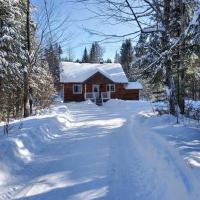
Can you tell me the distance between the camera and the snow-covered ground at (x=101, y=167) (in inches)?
251

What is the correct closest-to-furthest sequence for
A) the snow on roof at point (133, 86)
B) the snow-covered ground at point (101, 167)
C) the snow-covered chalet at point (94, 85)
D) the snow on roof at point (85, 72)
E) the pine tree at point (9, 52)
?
the snow-covered ground at point (101, 167) < the pine tree at point (9, 52) < the snow-covered chalet at point (94, 85) < the snow on roof at point (85, 72) < the snow on roof at point (133, 86)

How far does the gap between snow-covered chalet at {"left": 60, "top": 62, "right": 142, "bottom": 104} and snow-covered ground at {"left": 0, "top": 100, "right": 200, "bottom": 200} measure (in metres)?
38.2

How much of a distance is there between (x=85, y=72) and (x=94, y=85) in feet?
7.82

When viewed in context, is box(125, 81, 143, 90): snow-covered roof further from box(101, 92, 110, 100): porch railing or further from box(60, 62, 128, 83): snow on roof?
box(101, 92, 110, 100): porch railing

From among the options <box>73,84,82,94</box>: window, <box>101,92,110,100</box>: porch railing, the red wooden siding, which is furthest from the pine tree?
<box>101,92,110,100</box>: porch railing

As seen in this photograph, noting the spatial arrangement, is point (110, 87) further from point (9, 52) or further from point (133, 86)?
point (9, 52)

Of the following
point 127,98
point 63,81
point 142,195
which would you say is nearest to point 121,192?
point 142,195

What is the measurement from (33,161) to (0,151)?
0.86 m

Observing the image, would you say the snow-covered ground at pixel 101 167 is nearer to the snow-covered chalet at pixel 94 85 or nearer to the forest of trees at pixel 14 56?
the forest of trees at pixel 14 56

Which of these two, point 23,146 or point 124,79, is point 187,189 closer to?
point 23,146

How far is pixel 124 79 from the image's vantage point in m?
52.8

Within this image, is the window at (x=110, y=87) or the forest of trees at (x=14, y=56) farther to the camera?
the window at (x=110, y=87)

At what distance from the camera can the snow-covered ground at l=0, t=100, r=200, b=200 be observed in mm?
6367

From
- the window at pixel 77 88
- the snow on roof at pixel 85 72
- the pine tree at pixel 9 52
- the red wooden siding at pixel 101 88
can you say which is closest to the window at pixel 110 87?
the red wooden siding at pixel 101 88
